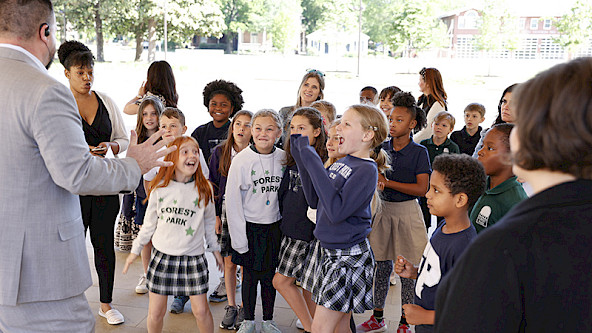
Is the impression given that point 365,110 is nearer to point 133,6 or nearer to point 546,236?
point 546,236

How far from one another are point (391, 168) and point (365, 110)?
627 mm

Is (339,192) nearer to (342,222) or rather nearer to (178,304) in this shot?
(342,222)

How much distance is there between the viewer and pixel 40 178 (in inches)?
67.8

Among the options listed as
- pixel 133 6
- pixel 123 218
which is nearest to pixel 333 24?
pixel 133 6

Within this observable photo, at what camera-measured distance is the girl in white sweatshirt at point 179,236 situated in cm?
259

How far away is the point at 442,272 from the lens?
1844 millimetres

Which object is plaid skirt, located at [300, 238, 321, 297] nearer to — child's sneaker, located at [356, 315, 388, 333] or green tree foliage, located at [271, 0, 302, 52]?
child's sneaker, located at [356, 315, 388, 333]

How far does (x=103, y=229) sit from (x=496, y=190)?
2.14 meters

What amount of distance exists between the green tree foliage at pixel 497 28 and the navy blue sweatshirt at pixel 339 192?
77.5 feet

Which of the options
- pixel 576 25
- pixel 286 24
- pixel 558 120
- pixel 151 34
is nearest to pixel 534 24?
pixel 576 25

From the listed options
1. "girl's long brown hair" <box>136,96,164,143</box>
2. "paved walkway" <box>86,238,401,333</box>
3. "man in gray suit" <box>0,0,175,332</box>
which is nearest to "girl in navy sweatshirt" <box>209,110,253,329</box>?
"paved walkway" <box>86,238,401,333</box>

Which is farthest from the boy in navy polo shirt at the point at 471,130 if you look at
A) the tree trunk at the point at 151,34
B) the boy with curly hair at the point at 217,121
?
the tree trunk at the point at 151,34

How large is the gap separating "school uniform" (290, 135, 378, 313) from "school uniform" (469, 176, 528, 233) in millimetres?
453

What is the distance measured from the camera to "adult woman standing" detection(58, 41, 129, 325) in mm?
2930
